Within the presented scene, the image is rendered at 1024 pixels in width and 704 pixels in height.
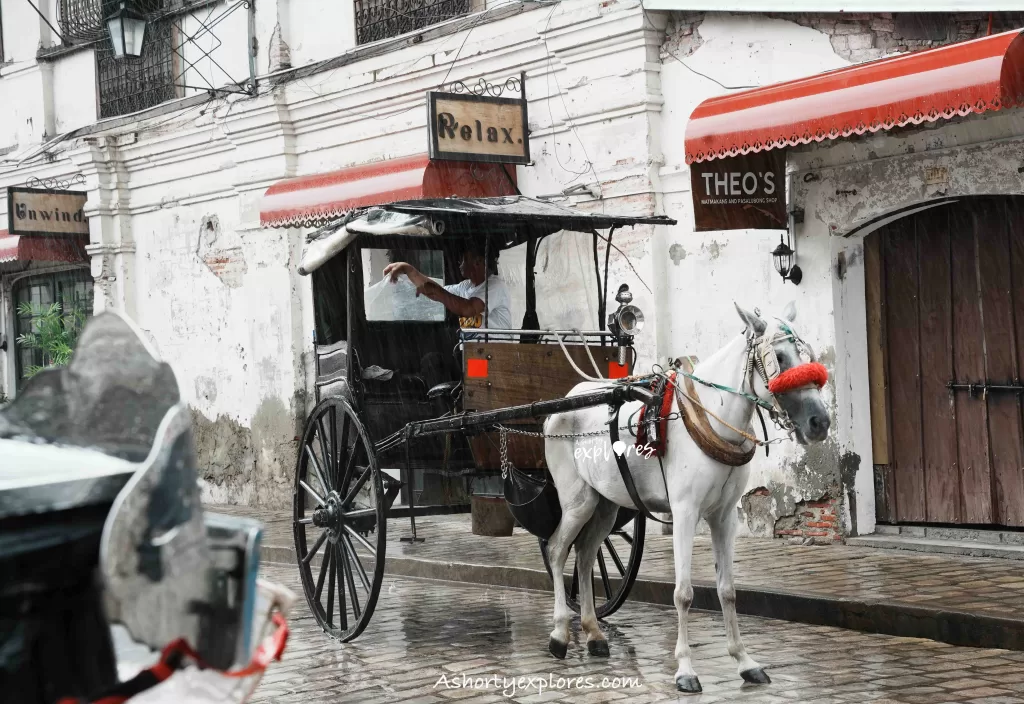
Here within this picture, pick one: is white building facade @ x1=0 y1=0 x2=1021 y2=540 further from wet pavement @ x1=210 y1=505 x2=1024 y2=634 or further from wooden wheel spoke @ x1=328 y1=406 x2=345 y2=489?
wooden wheel spoke @ x1=328 y1=406 x2=345 y2=489

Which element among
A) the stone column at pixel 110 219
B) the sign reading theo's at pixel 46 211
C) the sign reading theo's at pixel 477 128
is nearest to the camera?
the sign reading theo's at pixel 477 128

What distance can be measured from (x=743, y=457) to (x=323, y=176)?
7326mm

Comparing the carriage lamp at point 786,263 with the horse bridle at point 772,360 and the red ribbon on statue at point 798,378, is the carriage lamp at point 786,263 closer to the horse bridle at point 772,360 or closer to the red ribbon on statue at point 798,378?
the horse bridle at point 772,360

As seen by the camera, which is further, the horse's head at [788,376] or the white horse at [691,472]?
the white horse at [691,472]

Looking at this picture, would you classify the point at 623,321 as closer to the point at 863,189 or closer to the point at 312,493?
the point at 312,493

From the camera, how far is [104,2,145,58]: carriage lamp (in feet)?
46.6

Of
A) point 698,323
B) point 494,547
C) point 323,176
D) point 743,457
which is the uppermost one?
point 323,176

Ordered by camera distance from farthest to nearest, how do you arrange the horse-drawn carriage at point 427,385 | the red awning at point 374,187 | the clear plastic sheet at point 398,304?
the red awning at point 374,187
the clear plastic sheet at point 398,304
the horse-drawn carriage at point 427,385

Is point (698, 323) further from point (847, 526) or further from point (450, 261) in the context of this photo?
point (450, 261)

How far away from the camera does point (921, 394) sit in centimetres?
957

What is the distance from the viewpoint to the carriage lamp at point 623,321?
7.28 metres

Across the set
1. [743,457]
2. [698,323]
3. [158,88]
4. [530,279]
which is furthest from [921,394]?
[158,88]

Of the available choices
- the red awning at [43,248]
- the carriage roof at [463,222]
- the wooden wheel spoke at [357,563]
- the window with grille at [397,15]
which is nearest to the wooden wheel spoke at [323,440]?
the wooden wheel spoke at [357,563]

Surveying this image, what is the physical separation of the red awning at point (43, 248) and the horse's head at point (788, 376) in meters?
12.7
